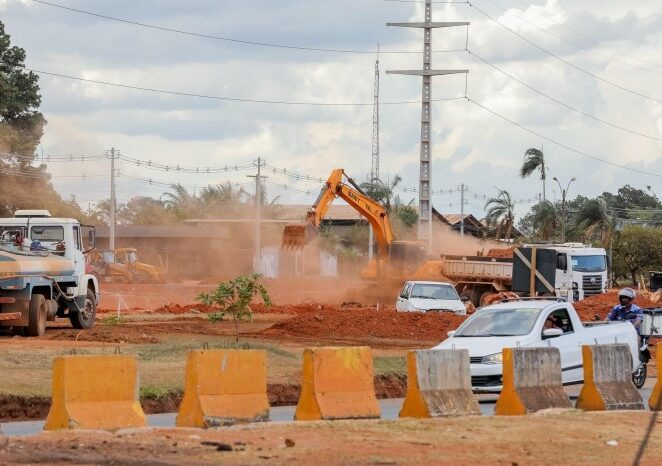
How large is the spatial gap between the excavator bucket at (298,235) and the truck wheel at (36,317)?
16993 millimetres

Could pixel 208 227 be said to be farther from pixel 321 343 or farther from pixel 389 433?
pixel 389 433

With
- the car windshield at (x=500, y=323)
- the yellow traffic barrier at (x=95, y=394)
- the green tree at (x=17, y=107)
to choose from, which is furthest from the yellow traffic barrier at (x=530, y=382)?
the green tree at (x=17, y=107)

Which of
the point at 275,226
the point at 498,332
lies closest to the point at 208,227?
the point at 275,226

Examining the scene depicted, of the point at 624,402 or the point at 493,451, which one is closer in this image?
the point at 493,451

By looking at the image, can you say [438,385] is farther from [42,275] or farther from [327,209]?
[327,209]

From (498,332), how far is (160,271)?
57417mm

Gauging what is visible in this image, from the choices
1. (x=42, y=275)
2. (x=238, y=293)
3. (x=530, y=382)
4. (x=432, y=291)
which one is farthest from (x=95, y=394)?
(x=432, y=291)

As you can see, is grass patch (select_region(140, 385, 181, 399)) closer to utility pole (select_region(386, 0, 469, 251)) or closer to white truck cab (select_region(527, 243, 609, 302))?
white truck cab (select_region(527, 243, 609, 302))

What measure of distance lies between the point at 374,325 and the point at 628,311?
13258 millimetres

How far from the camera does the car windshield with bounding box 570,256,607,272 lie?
47406 mm

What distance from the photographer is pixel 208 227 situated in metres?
90.6

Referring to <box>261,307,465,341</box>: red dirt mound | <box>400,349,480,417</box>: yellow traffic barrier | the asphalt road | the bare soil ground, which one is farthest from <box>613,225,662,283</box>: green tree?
→ the bare soil ground

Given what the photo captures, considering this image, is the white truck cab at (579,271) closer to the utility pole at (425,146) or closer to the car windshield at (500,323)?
the utility pole at (425,146)

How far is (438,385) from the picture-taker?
15.2 meters
